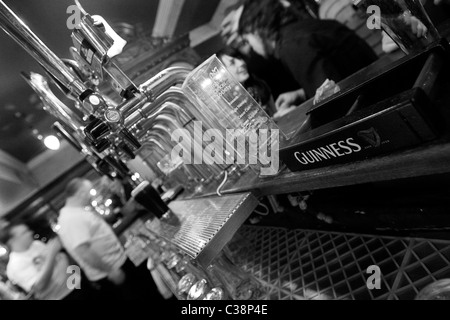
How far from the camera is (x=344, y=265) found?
4.02ft

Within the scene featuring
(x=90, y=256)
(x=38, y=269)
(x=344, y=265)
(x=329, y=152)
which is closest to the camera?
(x=329, y=152)

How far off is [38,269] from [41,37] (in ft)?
10.2

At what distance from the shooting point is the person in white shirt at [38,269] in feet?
11.2

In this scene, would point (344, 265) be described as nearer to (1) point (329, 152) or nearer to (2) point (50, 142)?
(1) point (329, 152)

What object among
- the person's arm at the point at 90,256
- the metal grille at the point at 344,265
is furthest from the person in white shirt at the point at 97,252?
the metal grille at the point at 344,265

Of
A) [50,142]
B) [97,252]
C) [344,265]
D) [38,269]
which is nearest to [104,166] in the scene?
[50,142]

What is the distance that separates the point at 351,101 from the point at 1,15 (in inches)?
58.6

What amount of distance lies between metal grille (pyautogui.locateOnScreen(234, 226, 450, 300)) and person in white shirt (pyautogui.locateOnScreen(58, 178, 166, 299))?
2376mm

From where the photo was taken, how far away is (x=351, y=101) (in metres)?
0.98

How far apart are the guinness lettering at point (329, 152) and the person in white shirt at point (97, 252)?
10.7 ft

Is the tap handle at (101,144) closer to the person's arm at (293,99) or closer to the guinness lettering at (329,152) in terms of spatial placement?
the guinness lettering at (329,152)

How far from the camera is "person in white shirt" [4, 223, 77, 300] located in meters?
3.42

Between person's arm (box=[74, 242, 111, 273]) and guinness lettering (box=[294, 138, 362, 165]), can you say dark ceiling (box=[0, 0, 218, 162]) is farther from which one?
guinness lettering (box=[294, 138, 362, 165])

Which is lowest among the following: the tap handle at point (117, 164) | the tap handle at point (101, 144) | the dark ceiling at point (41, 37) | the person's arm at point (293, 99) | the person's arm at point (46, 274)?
the person's arm at point (293, 99)
